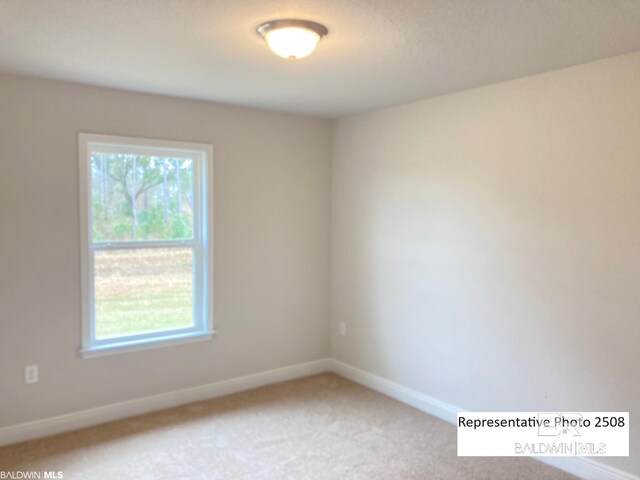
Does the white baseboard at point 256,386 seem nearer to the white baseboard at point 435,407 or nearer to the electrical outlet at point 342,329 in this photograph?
the white baseboard at point 435,407

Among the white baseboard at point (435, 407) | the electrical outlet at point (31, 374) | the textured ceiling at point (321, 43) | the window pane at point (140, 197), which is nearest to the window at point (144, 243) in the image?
the window pane at point (140, 197)

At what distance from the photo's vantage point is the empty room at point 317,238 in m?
2.51

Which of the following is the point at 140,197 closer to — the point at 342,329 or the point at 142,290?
the point at 142,290

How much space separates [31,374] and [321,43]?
8.99 feet

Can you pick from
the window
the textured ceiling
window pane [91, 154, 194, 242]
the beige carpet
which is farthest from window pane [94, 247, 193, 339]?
the textured ceiling

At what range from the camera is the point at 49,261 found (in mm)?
3232

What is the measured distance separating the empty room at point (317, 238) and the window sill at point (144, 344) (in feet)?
0.04

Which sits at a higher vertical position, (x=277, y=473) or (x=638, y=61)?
(x=638, y=61)

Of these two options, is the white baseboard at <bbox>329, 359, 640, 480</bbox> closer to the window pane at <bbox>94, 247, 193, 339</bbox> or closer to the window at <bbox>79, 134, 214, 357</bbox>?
the window at <bbox>79, 134, 214, 357</bbox>

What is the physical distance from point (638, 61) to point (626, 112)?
0.25 meters

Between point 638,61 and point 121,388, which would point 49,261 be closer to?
point 121,388

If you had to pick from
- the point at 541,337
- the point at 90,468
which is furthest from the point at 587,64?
the point at 90,468

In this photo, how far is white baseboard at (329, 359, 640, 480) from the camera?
2.73 meters

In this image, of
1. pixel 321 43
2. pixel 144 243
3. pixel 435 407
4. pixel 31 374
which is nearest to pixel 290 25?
pixel 321 43
